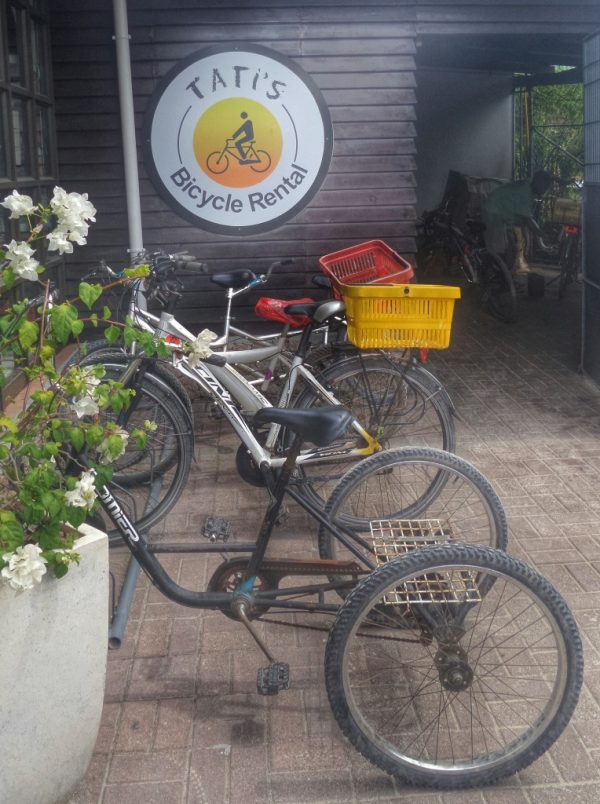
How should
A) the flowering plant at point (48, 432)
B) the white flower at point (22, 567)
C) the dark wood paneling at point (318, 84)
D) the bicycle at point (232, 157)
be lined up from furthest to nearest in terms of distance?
the bicycle at point (232, 157), the dark wood paneling at point (318, 84), the flowering plant at point (48, 432), the white flower at point (22, 567)

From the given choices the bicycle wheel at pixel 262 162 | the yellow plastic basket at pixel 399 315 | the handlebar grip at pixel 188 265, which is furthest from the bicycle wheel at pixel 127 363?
the bicycle wheel at pixel 262 162

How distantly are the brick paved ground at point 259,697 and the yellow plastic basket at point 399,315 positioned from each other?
105 cm

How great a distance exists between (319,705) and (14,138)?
145 inches

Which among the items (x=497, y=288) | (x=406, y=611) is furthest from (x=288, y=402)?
(x=497, y=288)

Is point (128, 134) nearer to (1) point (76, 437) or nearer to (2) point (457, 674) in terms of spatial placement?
(1) point (76, 437)

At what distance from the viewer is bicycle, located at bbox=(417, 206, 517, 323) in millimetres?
10438

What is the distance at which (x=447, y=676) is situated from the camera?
122 inches

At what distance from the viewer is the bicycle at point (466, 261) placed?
1044 cm

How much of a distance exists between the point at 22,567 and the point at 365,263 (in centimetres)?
383

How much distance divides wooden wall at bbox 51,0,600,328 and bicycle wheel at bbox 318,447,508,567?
7.93 feet

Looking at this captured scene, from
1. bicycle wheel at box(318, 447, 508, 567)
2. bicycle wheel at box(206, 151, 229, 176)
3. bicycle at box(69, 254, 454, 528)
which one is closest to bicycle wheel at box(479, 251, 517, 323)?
bicycle wheel at box(206, 151, 229, 176)

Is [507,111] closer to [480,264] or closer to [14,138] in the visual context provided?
[480,264]

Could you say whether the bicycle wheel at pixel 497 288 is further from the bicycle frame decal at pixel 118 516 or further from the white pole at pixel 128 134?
the bicycle frame decal at pixel 118 516

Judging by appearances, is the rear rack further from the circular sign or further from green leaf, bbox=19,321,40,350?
the circular sign
